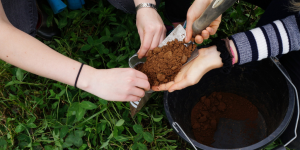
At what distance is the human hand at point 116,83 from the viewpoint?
3.03 feet

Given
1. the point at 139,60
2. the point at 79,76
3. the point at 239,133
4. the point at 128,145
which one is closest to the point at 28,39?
the point at 79,76

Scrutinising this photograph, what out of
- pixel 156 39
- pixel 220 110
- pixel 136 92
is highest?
pixel 156 39

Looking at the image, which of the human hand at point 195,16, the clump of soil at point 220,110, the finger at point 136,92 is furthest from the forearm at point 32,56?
the clump of soil at point 220,110

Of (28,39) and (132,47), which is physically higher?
(28,39)

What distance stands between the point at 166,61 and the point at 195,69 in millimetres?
160

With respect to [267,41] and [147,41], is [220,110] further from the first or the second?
[147,41]

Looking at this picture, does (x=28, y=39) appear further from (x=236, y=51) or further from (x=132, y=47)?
(x=236, y=51)

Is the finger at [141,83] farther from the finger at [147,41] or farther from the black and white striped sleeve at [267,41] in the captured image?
the black and white striped sleeve at [267,41]

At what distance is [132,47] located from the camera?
1556 millimetres

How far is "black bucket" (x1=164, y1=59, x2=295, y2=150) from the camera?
1.22m

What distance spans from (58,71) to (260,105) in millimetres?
→ 1368

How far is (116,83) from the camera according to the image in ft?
3.05

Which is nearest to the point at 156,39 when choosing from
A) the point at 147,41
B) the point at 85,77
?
the point at 147,41

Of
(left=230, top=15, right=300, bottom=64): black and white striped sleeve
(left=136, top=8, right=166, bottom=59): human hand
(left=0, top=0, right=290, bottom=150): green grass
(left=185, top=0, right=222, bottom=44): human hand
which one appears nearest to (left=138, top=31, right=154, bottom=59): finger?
(left=136, top=8, right=166, bottom=59): human hand
